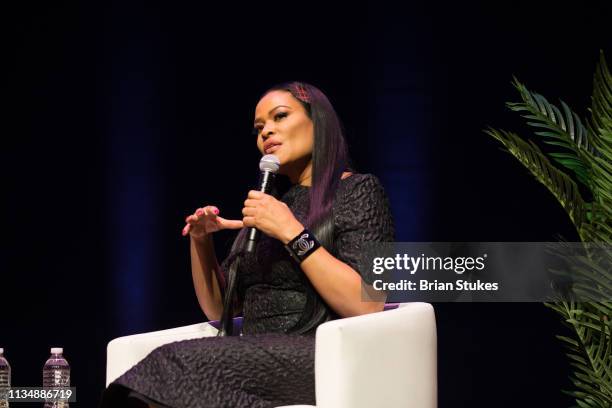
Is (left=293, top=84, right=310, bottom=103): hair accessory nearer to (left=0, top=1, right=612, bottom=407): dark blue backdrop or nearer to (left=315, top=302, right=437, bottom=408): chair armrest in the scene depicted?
(left=315, top=302, right=437, bottom=408): chair armrest

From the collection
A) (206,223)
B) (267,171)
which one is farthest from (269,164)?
(206,223)

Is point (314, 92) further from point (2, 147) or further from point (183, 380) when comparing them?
point (2, 147)

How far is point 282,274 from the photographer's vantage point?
2.36 m

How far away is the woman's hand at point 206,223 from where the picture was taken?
7.93 ft

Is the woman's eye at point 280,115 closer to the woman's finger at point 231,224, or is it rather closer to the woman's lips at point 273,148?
the woman's lips at point 273,148

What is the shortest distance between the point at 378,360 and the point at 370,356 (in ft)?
0.14

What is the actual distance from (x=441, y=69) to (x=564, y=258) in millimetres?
1085

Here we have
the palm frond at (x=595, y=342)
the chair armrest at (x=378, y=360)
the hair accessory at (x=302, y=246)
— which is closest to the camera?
the chair armrest at (x=378, y=360)

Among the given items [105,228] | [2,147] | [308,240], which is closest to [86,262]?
[105,228]

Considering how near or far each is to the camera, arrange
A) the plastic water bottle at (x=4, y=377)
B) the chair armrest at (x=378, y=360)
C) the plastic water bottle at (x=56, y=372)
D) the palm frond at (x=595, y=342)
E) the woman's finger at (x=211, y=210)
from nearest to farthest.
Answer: the chair armrest at (x=378, y=360)
the woman's finger at (x=211, y=210)
the palm frond at (x=595, y=342)
the plastic water bottle at (x=4, y=377)
the plastic water bottle at (x=56, y=372)

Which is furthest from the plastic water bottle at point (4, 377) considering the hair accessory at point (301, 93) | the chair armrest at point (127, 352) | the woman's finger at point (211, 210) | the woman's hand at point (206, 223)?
the hair accessory at point (301, 93)

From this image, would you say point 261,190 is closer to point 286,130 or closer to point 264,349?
point 286,130

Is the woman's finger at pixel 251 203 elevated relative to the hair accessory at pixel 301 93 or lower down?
lower down

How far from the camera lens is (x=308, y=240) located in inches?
86.0
